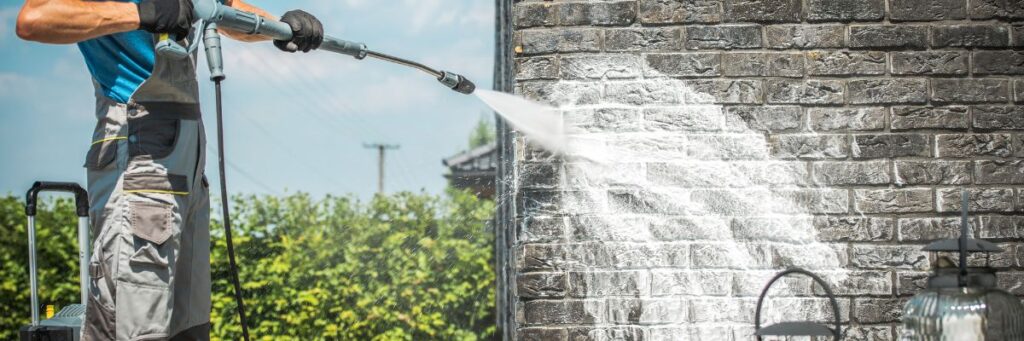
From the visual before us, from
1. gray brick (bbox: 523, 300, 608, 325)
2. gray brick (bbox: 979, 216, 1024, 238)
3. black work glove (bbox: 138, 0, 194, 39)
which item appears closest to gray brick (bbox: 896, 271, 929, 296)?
gray brick (bbox: 979, 216, 1024, 238)

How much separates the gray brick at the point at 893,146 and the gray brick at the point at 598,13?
2.64ft

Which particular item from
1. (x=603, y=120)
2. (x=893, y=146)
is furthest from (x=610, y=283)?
(x=893, y=146)

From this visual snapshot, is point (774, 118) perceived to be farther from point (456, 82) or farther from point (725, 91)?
point (456, 82)

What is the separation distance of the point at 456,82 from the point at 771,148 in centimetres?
107

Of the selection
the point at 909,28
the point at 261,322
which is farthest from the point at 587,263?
the point at 261,322

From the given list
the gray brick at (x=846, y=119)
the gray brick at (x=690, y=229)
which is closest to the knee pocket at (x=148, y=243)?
the gray brick at (x=690, y=229)

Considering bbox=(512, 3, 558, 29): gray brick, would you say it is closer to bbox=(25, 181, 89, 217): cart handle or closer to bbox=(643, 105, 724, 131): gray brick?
bbox=(643, 105, 724, 131): gray brick

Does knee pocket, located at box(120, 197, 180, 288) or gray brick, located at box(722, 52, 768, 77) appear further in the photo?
gray brick, located at box(722, 52, 768, 77)

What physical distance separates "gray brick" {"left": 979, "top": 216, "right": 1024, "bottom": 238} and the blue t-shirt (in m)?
2.45

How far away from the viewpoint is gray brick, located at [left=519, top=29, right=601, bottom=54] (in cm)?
308

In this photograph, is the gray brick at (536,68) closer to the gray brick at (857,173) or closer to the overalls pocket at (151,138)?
the gray brick at (857,173)

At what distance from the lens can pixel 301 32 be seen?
291 cm

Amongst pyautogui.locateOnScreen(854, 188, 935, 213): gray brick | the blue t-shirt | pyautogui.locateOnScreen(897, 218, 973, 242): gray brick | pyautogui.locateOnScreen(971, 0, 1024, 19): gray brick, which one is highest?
pyautogui.locateOnScreen(971, 0, 1024, 19): gray brick

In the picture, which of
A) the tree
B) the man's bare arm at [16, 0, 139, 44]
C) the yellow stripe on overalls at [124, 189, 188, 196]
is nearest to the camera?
the man's bare arm at [16, 0, 139, 44]
